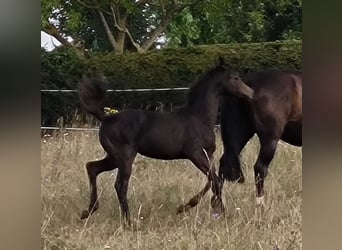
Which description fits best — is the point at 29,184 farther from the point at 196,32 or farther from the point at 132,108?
the point at 196,32

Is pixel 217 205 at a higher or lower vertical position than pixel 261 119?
lower

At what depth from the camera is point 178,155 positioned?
2291 mm

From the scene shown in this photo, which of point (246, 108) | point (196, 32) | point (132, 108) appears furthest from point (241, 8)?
point (132, 108)

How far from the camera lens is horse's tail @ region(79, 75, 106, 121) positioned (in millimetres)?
2273

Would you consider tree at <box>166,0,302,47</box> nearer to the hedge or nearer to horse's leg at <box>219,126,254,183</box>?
the hedge

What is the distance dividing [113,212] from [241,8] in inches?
40.9

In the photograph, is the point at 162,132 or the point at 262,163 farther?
the point at 162,132

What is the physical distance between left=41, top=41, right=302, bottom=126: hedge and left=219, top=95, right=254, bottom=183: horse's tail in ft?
0.52

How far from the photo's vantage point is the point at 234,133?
2230 millimetres

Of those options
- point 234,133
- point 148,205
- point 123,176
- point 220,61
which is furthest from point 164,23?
point 148,205

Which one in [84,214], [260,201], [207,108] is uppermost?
[207,108]

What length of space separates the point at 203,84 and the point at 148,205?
58 cm

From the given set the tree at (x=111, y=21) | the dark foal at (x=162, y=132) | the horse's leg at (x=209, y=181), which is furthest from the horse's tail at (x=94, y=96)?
the horse's leg at (x=209, y=181)

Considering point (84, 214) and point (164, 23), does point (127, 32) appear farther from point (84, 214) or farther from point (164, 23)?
point (84, 214)
